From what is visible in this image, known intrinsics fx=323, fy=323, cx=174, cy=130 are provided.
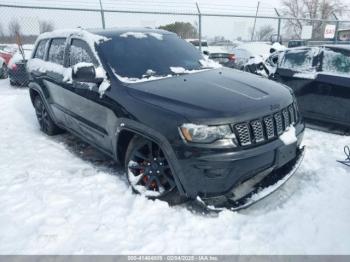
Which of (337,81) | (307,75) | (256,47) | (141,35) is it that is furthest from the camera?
(256,47)

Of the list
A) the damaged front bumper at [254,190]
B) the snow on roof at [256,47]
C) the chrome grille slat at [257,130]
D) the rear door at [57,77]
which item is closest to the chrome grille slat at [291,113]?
the damaged front bumper at [254,190]

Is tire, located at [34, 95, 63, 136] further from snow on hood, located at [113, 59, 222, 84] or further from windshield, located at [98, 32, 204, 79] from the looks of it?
snow on hood, located at [113, 59, 222, 84]

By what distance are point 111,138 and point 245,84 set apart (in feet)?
5.35

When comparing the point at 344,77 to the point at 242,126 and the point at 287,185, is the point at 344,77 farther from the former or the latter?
the point at 242,126

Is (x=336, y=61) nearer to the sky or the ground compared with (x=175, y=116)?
nearer to the ground

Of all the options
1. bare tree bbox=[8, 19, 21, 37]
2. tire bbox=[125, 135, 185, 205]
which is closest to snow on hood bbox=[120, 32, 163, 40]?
tire bbox=[125, 135, 185, 205]

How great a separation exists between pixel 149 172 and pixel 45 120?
3289mm

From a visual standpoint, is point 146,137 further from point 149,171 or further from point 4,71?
point 4,71

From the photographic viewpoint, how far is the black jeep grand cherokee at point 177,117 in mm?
2846

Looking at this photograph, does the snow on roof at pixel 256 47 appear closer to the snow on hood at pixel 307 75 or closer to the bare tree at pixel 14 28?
the snow on hood at pixel 307 75

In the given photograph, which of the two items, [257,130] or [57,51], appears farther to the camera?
[57,51]

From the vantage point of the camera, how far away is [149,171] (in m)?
3.34

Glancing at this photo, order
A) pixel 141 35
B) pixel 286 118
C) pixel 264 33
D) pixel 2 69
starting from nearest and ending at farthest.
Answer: pixel 286 118
pixel 141 35
pixel 2 69
pixel 264 33

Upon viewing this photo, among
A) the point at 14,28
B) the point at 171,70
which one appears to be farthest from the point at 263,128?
the point at 14,28
